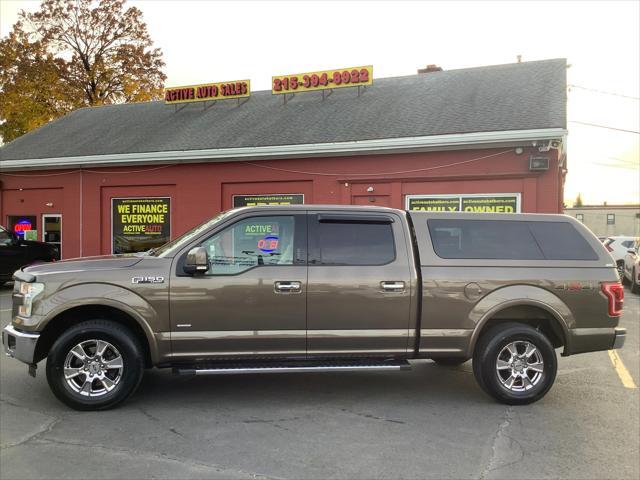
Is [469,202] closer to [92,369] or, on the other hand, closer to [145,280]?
[145,280]

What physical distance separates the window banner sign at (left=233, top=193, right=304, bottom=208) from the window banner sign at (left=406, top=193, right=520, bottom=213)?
10.3ft

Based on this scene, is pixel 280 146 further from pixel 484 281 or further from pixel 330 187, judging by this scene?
pixel 484 281

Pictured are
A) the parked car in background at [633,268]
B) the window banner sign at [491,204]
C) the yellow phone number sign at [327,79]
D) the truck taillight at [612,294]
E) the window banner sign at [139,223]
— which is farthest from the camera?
the yellow phone number sign at [327,79]

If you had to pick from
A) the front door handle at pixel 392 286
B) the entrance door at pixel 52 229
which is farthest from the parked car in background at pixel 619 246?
the entrance door at pixel 52 229

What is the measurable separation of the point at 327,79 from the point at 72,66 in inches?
831

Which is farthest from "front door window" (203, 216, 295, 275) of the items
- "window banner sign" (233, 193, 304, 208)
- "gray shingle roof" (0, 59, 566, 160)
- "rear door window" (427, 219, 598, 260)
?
"window banner sign" (233, 193, 304, 208)

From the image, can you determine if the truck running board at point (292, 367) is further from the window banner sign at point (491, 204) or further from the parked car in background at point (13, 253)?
the parked car in background at point (13, 253)

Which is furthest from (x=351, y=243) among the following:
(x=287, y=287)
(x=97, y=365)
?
(x=97, y=365)

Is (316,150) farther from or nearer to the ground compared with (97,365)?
farther from the ground

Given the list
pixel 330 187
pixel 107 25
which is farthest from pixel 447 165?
pixel 107 25

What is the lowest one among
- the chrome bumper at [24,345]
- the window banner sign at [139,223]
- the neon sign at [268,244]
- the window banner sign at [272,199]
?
the chrome bumper at [24,345]

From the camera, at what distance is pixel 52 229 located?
18000mm

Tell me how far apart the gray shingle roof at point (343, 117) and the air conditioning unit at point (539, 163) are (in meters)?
0.73

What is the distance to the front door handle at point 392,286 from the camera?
5008mm
